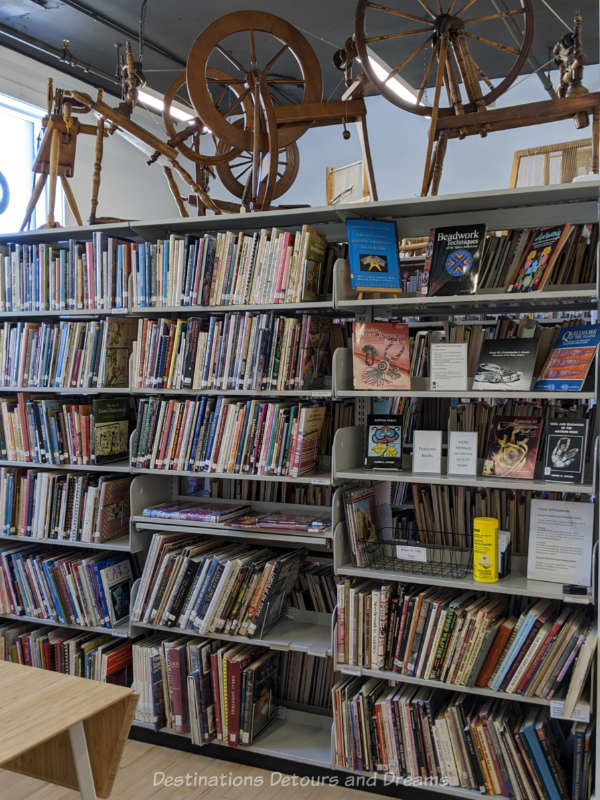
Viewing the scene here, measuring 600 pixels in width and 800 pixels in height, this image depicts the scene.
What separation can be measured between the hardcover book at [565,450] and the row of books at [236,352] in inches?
36.5

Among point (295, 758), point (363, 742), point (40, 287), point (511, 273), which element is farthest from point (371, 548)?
point (40, 287)

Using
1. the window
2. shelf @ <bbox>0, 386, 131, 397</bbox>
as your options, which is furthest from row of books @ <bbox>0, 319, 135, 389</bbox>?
the window

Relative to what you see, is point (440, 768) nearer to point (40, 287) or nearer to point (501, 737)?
point (501, 737)

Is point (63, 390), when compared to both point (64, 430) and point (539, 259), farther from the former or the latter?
point (539, 259)

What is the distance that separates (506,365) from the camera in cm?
246

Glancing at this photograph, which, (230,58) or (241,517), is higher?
(230,58)

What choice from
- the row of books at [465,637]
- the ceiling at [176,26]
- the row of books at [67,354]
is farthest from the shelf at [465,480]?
the ceiling at [176,26]

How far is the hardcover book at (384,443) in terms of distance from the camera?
8.78 feet

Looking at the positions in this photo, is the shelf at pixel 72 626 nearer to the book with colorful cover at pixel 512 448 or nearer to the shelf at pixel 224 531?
the shelf at pixel 224 531

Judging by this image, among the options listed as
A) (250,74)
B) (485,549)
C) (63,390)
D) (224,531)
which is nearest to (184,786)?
(224,531)

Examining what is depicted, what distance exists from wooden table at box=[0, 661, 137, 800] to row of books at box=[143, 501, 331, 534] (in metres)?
0.90

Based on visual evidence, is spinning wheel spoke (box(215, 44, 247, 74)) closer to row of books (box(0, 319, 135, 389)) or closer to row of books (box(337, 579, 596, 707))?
row of books (box(0, 319, 135, 389))

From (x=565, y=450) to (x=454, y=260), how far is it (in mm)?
765

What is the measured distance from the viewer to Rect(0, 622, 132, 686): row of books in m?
3.13
